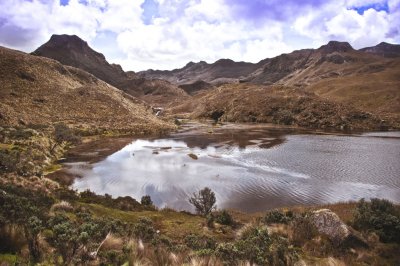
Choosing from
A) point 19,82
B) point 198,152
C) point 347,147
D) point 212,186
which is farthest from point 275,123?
point 212,186

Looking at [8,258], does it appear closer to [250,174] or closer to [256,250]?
[256,250]

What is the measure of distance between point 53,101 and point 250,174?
6199 cm

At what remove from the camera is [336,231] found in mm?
12664

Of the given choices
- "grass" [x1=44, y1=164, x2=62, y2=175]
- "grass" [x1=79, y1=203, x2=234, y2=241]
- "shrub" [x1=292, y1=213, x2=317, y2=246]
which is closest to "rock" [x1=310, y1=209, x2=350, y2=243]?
"shrub" [x1=292, y1=213, x2=317, y2=246]

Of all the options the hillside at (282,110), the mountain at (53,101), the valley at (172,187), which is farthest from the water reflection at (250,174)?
the hillside at (282,110)

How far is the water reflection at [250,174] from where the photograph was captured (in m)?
28.2

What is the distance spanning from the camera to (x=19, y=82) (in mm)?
84500

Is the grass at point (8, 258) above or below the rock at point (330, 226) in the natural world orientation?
above

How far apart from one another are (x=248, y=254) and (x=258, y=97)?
119861 mm

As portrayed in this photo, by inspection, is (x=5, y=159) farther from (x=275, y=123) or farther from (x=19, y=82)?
(x=275, y=123)

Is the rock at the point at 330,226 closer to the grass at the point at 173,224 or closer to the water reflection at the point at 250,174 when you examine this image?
the grass at the point at 173,224

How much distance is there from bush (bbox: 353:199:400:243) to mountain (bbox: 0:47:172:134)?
192 feet

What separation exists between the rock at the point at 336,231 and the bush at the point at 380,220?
1.40m

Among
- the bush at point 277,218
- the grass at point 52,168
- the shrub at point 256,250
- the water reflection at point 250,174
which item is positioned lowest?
the water reflection at point 250,174
